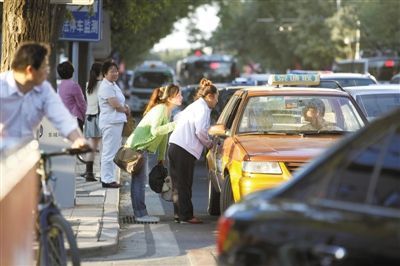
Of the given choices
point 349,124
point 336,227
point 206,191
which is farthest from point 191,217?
point 336,227

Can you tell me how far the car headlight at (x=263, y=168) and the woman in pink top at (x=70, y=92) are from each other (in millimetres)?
5139

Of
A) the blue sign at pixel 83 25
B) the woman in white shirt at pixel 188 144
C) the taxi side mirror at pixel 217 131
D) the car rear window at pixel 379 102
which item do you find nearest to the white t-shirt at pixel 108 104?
the woman in white shirt at pixel 188 144

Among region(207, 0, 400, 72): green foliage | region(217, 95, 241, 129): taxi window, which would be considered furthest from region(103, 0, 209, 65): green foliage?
region(217, 95, 241, 129): taxi window

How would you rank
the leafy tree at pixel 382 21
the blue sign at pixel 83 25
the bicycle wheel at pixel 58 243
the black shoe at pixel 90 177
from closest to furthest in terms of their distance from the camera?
the bicycle wheel at pixel 58 243 < the black shoe at pixel 90 177 < the blue sign at pixel 83 25 < the leafy tree at pixel 382 21

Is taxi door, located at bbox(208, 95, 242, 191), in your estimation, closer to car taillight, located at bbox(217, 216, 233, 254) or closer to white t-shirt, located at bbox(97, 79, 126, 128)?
white t-shirt, located at bbox(97, 79, 126, 128)

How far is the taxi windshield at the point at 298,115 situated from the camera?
1169cm

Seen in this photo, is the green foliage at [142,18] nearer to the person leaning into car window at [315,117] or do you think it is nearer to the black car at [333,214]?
the person leaning into car window at [315,117]

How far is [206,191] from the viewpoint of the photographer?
52.0ft

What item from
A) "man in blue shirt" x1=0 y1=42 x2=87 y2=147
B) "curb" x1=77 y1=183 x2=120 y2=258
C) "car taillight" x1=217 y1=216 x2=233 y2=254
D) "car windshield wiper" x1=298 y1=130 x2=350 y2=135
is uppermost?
"man in blue shirt" x1=0 y1=42 x2=87 y2=147

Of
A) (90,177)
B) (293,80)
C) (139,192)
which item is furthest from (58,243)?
(90,177)

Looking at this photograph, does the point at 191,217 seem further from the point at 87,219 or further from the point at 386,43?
the point at 386,43

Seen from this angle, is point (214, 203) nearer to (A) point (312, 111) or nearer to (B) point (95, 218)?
(A) point (312, 111)

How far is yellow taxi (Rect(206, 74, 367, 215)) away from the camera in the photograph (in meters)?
10.9

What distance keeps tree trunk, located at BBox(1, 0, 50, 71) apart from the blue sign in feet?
24.5
